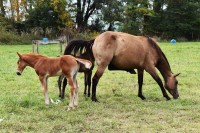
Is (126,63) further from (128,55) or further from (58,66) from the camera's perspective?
(58,66)

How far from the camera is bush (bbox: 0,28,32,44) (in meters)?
31.9

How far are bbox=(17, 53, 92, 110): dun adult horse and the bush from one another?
994 inches

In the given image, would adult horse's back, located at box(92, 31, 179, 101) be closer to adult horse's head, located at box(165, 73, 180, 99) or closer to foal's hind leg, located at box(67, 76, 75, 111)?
adult horse's head, located at box(165, 73, 180, 99)

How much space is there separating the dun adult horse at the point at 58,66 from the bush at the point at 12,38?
2524 cm

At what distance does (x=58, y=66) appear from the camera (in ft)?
23.4

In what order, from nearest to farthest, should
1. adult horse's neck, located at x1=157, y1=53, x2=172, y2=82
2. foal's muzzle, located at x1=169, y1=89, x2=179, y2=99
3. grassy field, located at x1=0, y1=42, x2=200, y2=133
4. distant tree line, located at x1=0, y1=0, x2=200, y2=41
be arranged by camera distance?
1. grassy field, located at x1=0, y1=42, x2=200, y2=133
2. foal's muzzle, located at x1=169, y1=89, x2=179, y2=99
3. adult horse's neck, located at x1=157, y1=53, x2=172, y2=82
4. distant tree line, located at x1=0, y1=0, x2=200, y2=41

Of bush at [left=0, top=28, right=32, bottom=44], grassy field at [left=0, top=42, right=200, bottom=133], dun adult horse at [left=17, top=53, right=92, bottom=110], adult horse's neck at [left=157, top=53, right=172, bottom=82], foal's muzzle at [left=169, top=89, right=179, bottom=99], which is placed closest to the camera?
grassy field at [left=0, top=42, right=200, bottom=133]

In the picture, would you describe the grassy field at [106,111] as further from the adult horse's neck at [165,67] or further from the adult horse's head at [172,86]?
the adult horse's neck at [165,67]

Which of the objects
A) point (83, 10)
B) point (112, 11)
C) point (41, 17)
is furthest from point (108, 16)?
point (41, 17)

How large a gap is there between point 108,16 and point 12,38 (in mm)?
11997

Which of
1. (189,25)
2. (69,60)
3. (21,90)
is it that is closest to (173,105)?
(69,60)

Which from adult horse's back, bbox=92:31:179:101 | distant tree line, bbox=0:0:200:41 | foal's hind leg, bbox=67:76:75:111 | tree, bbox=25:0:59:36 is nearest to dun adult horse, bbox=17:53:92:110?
foal's hind leg, bbox=67:76:75:111

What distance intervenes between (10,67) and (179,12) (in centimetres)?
2844

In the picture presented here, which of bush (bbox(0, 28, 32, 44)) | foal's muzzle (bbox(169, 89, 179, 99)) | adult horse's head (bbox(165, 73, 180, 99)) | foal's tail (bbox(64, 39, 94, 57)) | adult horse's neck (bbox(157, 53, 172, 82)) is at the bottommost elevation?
bush (bbox(0, 28, 32, 44))
